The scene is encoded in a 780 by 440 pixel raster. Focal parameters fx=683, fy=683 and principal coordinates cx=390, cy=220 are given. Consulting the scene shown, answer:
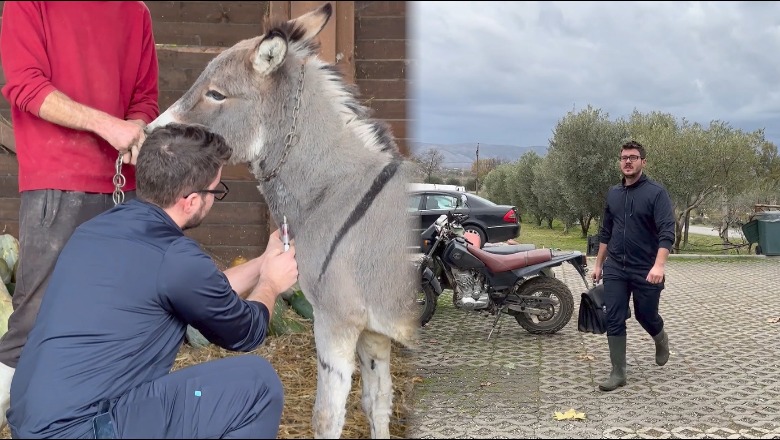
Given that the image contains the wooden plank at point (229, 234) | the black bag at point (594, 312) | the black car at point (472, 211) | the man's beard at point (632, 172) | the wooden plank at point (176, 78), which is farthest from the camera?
the black bag at point (594, 312)

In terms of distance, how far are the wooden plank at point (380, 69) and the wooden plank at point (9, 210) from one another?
2.47 m

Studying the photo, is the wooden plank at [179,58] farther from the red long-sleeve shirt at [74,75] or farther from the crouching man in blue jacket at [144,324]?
the crouching man in blue jacket at [144,324]

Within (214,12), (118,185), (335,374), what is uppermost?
(214,12)

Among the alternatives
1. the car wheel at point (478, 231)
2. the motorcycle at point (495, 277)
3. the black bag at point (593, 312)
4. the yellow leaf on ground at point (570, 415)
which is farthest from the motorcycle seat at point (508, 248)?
the yellow leaf on ground at point (570, 415)

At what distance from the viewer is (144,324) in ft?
5.69

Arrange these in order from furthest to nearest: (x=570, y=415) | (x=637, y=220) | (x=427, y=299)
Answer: (x=637, y=220)
(x=570, y=415)
(x=427, y=299)

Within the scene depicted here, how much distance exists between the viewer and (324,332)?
1.78m

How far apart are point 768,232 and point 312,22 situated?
353 centimetres

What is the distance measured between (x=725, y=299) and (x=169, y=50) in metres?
3.92

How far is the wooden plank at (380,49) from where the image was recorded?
2223 millimetres

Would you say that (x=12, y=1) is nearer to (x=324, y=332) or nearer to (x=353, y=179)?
(x=353, y=179)

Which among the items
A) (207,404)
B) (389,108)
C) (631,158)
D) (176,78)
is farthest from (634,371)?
(207,404)

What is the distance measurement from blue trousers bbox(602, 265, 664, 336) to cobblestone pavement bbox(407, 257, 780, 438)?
35 centimetres

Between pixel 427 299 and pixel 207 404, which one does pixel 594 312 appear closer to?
pixel 427 299
